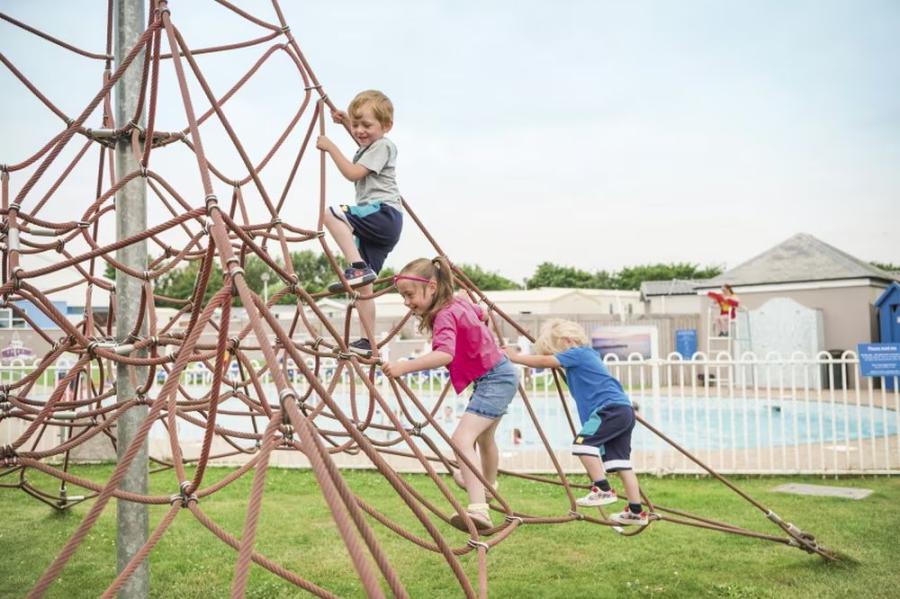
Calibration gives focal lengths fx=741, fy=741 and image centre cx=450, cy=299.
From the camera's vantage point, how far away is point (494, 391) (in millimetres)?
3396

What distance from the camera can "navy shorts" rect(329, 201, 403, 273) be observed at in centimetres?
356

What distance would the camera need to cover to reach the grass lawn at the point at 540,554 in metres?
4.12

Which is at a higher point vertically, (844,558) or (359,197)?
(359,197)

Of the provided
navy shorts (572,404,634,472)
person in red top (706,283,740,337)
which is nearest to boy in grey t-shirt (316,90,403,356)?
navy shorts (572,404,634,472)

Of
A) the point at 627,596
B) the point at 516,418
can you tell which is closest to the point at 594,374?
the point at 627,596

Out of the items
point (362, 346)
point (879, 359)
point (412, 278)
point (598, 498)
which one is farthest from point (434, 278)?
point (879, 359)

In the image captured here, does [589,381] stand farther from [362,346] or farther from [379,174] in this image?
[379,174]

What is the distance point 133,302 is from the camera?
3.17m

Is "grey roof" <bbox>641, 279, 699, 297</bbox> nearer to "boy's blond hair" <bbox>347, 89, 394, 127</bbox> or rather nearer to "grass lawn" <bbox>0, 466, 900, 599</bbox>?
"grass lawn" <bbox>0, 466, 900, 599</bbox>

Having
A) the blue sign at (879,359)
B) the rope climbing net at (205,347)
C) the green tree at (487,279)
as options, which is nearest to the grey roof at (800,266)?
the blue sign at (879,359)

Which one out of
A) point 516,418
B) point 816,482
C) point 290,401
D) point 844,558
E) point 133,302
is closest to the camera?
point 290,401

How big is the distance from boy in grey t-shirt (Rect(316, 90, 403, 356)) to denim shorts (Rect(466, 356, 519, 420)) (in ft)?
2.01

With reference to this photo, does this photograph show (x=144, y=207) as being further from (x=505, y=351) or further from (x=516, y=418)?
(x=516, y=418)

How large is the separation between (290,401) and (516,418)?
40.3ft
